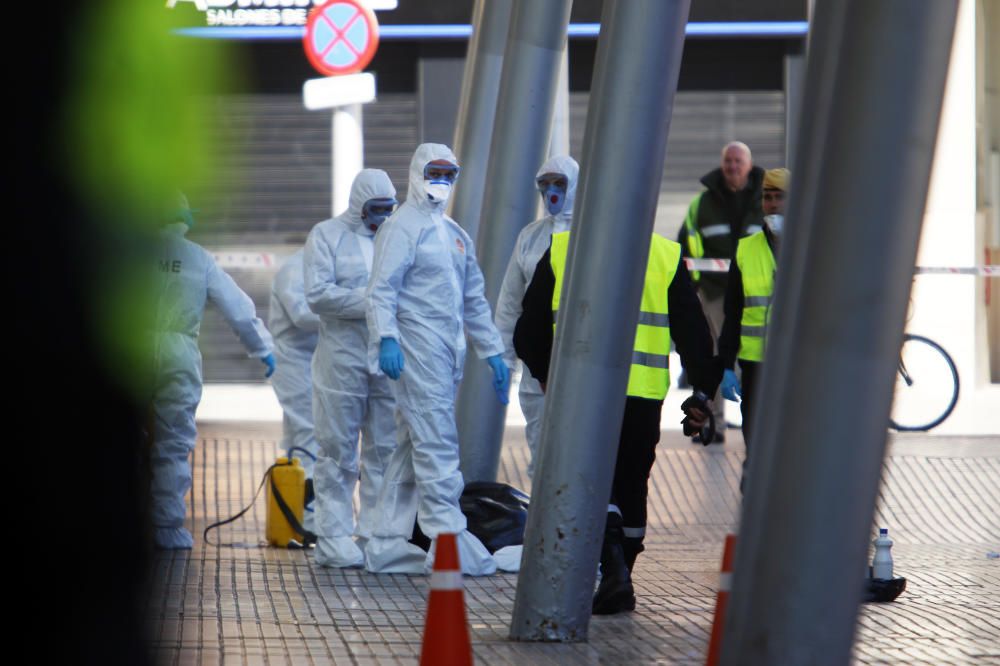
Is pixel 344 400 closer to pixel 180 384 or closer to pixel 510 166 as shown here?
pixel 180 384

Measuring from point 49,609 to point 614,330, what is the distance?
432cm

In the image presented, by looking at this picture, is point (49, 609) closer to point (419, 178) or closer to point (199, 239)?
point (199, 239)

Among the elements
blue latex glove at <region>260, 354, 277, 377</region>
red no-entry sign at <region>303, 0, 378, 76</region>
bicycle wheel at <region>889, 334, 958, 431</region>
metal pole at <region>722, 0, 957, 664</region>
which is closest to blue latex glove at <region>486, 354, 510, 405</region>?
blue latex glove at <region>260, 354, 277, 377</region>

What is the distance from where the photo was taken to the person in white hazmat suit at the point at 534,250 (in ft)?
27.3

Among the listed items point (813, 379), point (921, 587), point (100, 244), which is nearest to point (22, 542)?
point (100, 244)

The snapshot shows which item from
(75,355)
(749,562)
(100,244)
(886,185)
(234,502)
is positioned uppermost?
(886,185)

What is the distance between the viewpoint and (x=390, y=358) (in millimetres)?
7855

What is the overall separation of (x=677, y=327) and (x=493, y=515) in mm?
2009

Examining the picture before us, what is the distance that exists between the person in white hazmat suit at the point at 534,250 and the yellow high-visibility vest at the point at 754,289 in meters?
1.03

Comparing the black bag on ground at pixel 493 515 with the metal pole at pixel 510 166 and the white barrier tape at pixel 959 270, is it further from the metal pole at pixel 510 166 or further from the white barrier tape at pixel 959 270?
the white barrier tape at pixel 959 270

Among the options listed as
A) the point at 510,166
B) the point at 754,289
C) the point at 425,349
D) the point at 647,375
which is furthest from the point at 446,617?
the point at 510,166

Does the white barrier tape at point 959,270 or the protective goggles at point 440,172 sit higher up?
the white barrier tape at point 959,270

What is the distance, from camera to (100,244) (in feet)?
5.06

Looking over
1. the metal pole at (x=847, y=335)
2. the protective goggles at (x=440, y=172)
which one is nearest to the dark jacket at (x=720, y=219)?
the protective goggles at (x=440, y=172)
